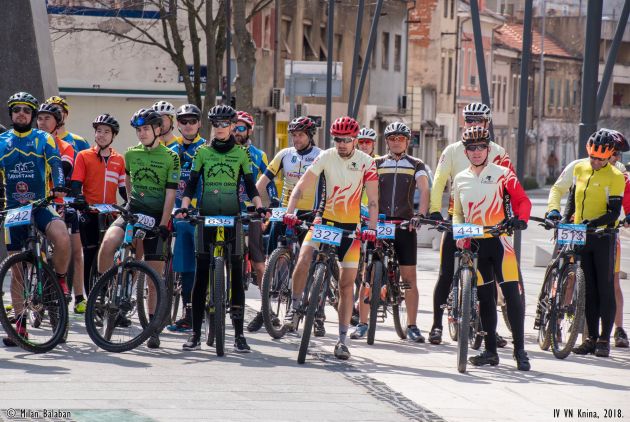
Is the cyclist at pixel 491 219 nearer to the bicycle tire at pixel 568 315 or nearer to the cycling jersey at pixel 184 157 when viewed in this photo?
the bicycle tire at pixel 568 315

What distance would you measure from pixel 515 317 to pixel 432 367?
0.73 m

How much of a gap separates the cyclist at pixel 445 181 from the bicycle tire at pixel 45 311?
3.19 meters

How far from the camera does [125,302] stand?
11508 millimetres

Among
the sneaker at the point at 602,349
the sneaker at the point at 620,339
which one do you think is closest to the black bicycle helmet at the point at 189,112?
the sneaker at the point at 602,349

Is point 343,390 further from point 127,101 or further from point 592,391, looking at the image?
point 127,101

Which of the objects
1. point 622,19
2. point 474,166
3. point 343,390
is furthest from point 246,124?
point 622,19

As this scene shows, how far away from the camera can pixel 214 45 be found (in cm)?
3797

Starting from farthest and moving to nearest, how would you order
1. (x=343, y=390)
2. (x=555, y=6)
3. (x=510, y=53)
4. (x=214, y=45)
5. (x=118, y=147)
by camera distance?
(x=555, y=6) < (x=510, y=53) < (x=118, y=147) < (x=214, y=45) < (x=343, y=390)

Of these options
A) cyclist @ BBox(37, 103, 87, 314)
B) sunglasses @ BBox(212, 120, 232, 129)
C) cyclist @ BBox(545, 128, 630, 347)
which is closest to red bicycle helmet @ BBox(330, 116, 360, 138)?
sunglasses @ BBox(212, 120, 232, 129)

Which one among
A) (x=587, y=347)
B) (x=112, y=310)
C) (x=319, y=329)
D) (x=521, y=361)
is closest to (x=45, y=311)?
(x=112, y=310)

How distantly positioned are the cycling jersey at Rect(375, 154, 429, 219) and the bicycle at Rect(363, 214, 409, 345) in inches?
5.5

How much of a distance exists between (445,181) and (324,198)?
136 cm

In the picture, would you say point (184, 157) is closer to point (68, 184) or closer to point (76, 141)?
point (68, 184)

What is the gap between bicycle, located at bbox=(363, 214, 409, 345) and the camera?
41.9 ft
